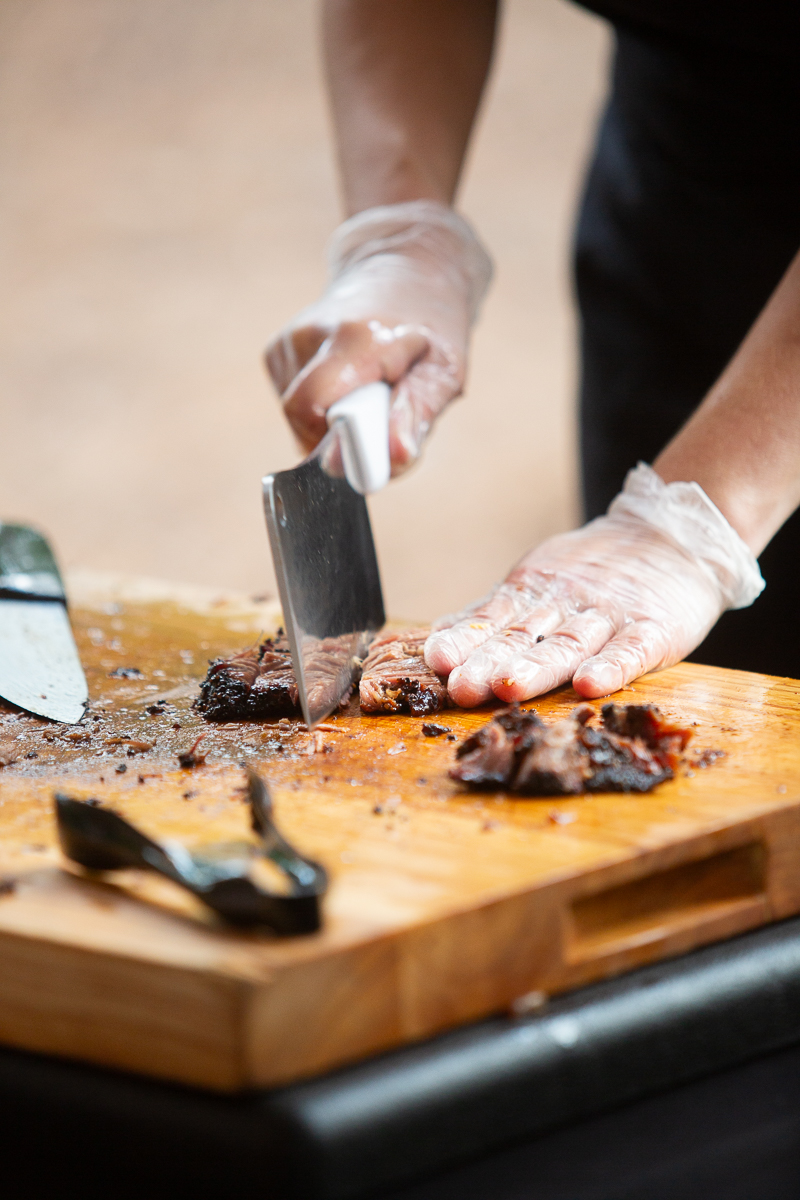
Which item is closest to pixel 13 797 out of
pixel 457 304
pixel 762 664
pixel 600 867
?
pixel 600 867

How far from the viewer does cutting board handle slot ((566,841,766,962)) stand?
1.17 m

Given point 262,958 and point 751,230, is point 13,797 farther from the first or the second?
point 751,230

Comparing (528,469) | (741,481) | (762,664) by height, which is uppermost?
(741,481)

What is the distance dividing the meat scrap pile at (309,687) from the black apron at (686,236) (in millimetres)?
1050

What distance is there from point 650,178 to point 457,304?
25.3 inches

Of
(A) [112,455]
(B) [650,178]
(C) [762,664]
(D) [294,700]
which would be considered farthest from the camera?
(A) [112,455]

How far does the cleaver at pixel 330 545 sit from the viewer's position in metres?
1.59

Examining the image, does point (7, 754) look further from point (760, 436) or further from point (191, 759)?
point (760, 436)

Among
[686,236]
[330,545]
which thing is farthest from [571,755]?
[686,236]

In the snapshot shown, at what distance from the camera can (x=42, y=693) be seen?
5.98ft

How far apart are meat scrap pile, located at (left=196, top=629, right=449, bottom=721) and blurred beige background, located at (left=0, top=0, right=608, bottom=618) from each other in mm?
5655

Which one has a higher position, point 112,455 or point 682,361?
point 682,361

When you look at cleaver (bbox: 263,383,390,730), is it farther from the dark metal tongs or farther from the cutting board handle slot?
the cutting board handle slot

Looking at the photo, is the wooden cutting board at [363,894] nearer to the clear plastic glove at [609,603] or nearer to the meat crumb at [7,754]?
the meat crumb at [7,754]
